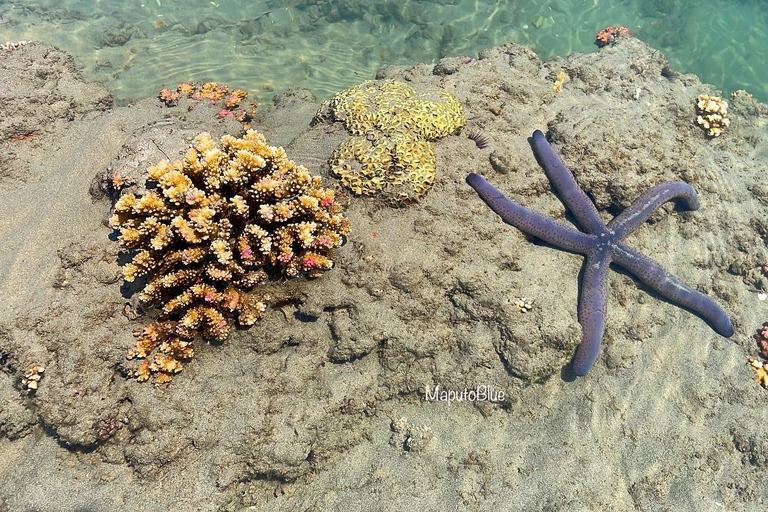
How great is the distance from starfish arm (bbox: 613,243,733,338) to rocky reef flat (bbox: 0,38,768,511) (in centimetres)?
24

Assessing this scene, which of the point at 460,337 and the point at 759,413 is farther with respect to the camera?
the point at 759,413

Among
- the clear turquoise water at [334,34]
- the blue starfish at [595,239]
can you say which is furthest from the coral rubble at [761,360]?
the clear turquoise water at [334,34]

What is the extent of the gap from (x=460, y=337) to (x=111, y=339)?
167 inches

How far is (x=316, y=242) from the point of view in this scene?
15.8 feet

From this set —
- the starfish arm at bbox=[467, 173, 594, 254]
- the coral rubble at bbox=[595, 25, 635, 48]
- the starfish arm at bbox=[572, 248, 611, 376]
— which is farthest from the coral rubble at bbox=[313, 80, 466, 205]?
the coral rubble at bbox=[595, 25, 635, 48]

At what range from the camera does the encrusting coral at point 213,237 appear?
4.37 metres

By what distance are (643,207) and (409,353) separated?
4.11 m

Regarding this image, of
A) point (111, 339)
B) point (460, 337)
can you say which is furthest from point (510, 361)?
point (111, 339)

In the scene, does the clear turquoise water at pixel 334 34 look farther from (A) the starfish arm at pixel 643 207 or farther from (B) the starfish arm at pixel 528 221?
(A) the starfish arm at pixel 643 207

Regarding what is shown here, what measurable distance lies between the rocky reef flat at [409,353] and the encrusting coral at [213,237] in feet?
1.04

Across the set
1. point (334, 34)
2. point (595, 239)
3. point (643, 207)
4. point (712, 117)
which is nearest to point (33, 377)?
point (595, 239)

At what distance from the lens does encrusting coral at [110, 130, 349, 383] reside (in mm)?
4367

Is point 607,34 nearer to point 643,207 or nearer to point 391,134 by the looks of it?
point 643,207

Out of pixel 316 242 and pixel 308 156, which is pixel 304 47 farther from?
pixel 316 242
